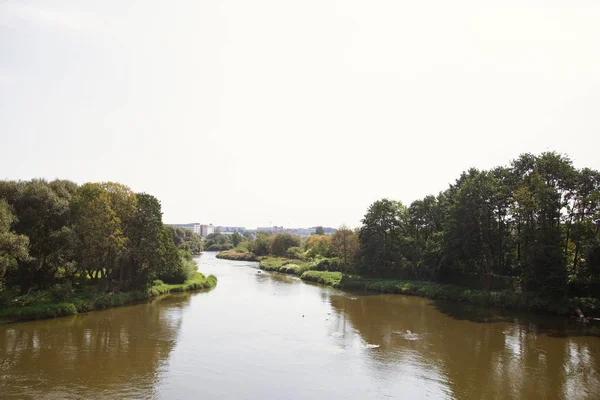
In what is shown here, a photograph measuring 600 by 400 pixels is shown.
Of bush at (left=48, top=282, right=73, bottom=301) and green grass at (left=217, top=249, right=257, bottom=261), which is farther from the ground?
bush at (left=48, top=282, right=73, bottom=301)

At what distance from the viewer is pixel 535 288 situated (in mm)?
36938

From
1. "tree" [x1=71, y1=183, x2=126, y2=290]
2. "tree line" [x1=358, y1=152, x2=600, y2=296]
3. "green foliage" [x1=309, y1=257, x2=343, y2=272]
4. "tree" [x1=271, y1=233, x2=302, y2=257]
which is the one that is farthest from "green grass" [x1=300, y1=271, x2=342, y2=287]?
"tree" [x1=271, y1=233, x2=302, y2=257]

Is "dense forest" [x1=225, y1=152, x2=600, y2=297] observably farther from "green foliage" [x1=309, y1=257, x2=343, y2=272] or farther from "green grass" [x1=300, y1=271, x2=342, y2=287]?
"green foliage" [x1=309, y1=257, x2=343, y2=272]

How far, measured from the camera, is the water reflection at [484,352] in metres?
18.8

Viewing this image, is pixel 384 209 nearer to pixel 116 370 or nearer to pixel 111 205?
pixel 111 205

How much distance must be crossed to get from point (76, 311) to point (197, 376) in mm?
17975

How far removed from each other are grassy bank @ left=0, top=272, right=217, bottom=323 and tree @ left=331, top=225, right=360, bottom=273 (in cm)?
2919

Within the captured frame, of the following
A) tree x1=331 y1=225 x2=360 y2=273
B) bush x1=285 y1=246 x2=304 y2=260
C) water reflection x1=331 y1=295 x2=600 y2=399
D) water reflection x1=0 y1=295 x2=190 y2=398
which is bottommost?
water reflection x1=0 y1=295 x2=190 y2=398

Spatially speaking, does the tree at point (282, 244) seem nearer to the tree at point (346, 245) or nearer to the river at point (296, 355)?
the tree at point (346, 245)

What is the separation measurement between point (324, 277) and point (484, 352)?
120ft

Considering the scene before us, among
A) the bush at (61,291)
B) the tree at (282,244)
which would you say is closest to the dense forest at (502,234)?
the bush at (61,291)

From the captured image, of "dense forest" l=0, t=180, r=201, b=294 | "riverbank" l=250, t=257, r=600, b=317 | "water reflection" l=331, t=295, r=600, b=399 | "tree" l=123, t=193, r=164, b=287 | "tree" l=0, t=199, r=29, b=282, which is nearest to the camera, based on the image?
"water reflection" l=331, t=295, r=600, b=399

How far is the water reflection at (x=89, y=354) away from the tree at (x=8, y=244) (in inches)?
173

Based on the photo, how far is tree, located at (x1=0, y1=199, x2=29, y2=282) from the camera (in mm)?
25719
